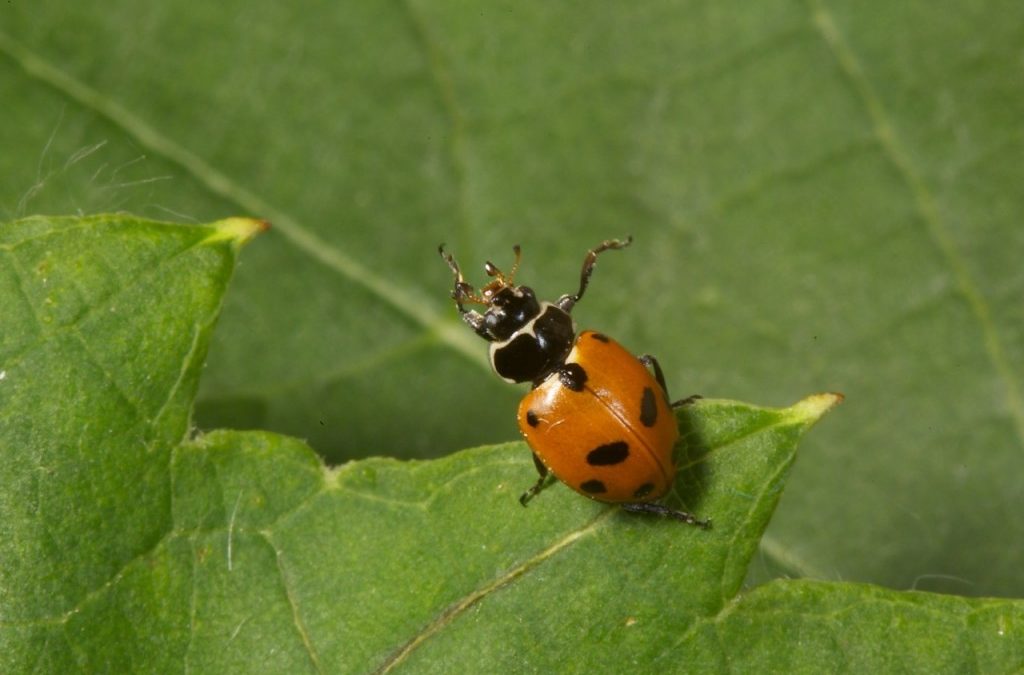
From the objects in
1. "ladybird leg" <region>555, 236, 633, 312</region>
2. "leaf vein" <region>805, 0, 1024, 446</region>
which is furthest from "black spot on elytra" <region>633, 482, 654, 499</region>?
"leaf vein" <region>805, 0, 1024, 446</region>

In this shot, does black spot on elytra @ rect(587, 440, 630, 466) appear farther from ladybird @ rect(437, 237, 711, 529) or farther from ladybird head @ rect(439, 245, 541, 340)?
ladybird head @ rect(439, 245, 541, 340)

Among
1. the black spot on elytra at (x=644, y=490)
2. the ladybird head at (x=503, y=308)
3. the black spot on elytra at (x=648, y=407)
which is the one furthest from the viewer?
the ladybird head at (x=503, y=308)

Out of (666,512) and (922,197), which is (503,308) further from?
(922,197)

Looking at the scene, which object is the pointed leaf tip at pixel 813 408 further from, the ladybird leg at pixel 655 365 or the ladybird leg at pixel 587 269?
the ladybird leg at pixel 587 269

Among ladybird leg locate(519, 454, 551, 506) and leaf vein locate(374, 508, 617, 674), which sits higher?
ladybird leg locate(519, 454, 551, 506)

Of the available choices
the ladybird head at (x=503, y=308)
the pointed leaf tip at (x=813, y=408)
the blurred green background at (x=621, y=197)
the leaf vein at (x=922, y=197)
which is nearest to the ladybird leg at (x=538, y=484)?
the pointed leaf tip at (x=813, y=408)

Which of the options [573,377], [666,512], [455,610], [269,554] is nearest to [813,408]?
[666,512]
